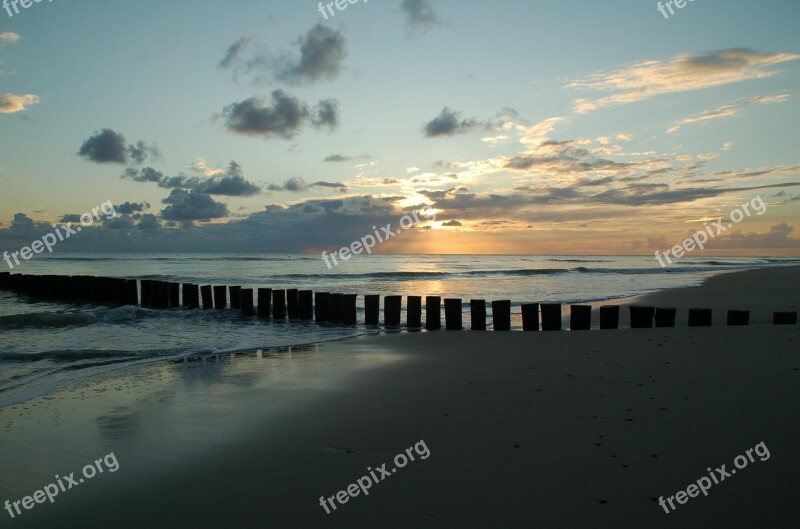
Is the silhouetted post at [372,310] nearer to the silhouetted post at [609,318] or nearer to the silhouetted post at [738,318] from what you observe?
the silhouetted post at [609,318]

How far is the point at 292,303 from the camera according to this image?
15078 millimetres

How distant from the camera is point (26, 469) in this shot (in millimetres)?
4336

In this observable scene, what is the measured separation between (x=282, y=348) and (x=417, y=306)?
3.89 metres

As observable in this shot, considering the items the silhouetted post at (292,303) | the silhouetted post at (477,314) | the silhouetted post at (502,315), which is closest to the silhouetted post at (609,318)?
the silhouetted post at (502,315)

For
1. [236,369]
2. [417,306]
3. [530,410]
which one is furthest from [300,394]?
[417,306]

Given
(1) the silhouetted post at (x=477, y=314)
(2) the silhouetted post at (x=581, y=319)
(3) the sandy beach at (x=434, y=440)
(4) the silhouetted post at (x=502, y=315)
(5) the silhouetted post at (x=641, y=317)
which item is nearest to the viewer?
(3) the sandy beach at (x=434, y=440)

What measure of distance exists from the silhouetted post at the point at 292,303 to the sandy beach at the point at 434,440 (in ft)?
22.2

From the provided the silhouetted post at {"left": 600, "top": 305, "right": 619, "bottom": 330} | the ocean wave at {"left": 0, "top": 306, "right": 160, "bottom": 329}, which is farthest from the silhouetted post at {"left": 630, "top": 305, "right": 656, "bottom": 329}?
the ocean wave at {"left": 0, "top": 306, "right": 160, "bottom": 329}

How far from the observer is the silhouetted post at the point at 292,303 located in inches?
588

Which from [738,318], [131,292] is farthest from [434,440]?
[131,292]

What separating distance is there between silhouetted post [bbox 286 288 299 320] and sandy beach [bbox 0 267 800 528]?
6.76 m

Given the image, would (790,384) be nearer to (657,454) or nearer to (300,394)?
(657,454)

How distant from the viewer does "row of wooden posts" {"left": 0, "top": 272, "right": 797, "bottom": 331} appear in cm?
1108

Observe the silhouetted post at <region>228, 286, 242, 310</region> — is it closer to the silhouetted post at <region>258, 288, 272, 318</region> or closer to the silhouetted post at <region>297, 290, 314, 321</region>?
the silhouetted post at <region>258, 288, 272, 318</region>
